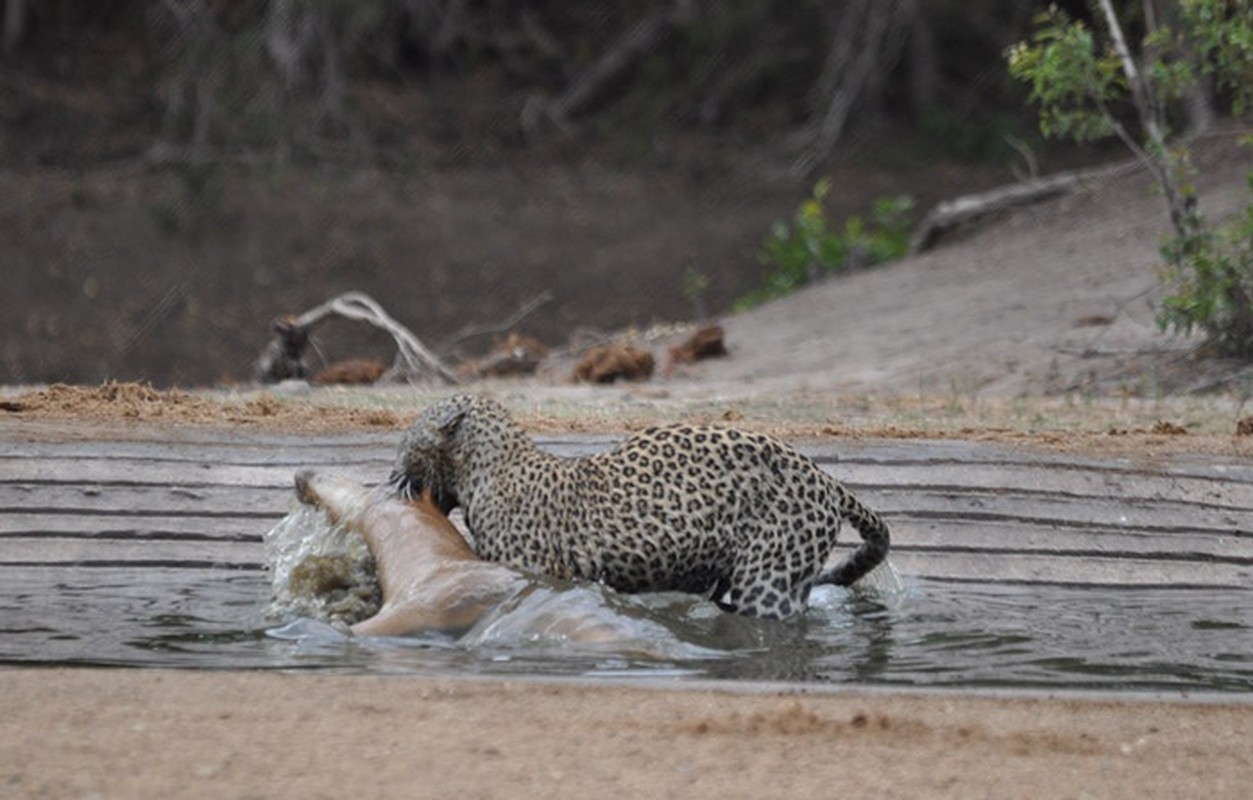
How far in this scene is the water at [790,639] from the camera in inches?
253

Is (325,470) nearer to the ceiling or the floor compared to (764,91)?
nearer to the floor

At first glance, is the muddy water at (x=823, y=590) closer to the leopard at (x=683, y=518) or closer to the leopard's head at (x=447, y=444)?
the leopard at (x=683, y=518)

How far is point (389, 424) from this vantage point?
9.12 m

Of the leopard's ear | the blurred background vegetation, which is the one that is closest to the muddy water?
the leopard's ear

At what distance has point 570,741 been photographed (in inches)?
208

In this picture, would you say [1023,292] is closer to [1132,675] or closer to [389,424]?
[389,424]

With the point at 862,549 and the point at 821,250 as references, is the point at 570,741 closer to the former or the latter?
the point at 862,549

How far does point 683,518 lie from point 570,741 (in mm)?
1964

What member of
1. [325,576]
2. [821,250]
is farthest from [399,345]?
[821,250]

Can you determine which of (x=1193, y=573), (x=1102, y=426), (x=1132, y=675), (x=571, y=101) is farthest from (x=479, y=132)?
(x=1132, y=675)

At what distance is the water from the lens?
6.42m

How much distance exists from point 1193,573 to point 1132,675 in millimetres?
1739

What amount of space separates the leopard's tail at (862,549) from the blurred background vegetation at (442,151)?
11502mm

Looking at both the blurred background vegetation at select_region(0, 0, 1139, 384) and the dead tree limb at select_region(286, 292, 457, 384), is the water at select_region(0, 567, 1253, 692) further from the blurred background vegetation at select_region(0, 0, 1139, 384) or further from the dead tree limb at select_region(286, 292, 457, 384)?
the blurred background vegetation at select_region(0, 0, 1139, 384)
